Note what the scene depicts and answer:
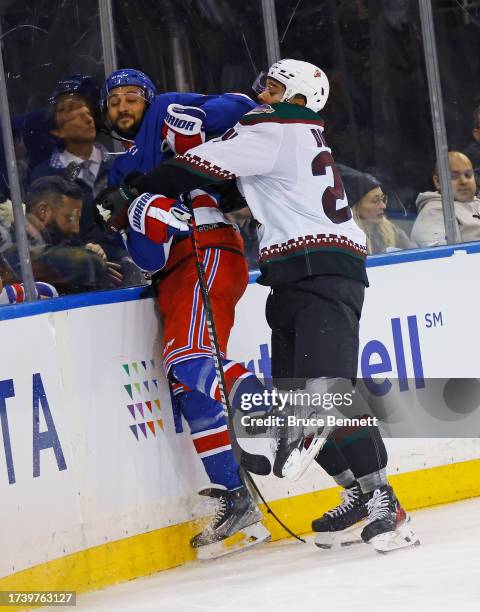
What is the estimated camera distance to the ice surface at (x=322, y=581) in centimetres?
296

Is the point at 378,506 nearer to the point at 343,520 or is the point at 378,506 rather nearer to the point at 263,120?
the point at 343,520

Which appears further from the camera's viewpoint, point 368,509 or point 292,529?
point 292,529

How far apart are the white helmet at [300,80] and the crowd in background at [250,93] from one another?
485 mm

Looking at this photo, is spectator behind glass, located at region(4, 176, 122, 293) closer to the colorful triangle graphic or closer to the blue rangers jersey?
the blue rangers jersey

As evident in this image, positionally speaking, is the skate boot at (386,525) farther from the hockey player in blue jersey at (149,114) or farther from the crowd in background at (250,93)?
the hockey player in blue jersey at (149,114)

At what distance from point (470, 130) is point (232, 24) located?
3.25 ft

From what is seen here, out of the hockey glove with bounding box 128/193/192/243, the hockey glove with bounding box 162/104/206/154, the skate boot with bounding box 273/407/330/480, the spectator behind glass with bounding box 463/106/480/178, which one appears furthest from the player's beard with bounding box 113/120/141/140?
the spectator behind glass with bounding box 463/106/480/178

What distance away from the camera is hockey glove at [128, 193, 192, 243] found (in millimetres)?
3385

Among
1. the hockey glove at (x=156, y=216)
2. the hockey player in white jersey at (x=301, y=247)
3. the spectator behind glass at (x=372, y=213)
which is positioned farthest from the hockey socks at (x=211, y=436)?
the spectator behind glass at (x=372, y=213)

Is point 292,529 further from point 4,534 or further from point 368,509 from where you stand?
point 4,534

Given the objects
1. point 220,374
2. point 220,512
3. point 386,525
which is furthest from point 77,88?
point 386,525

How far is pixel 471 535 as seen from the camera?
11.8 ft

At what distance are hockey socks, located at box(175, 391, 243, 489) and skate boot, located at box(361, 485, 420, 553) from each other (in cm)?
39

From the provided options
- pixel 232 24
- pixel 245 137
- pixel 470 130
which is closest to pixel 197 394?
pixel 245 137
